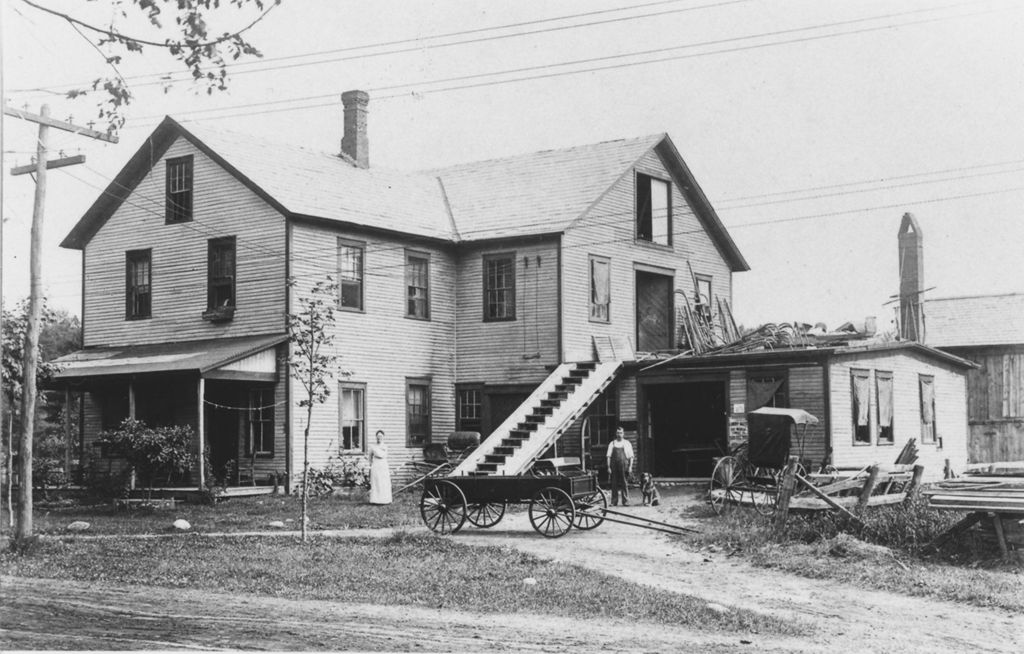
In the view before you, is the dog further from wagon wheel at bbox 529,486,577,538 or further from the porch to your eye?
the porch

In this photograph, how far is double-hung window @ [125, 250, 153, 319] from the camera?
29650 mm

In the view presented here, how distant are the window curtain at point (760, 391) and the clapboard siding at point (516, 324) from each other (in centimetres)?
495

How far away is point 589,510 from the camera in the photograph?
774 inches

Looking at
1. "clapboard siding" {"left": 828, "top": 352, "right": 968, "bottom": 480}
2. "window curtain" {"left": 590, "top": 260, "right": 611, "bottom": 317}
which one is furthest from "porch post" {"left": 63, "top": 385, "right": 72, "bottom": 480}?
"clapboard siding" {"left": 828, "top": 352, "right": 968, "bottom": 480}

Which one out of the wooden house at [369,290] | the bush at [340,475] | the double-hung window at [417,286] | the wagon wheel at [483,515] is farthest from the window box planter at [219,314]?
the wagon wheel at [483,515]

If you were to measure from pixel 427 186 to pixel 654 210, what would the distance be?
656cm

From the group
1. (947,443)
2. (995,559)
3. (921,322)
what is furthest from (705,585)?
(921,322)

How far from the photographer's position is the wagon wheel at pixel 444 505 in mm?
19281

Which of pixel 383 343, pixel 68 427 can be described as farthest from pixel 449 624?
pixel 68 427

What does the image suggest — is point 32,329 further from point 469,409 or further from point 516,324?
point 469,409

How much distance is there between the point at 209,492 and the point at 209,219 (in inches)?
293

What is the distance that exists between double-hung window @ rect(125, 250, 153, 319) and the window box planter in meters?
2.42

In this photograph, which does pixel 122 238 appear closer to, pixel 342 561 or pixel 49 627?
pixel 342 561

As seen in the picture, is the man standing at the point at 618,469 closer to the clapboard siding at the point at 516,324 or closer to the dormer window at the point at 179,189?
the clapboard siding at the point at 516,324
